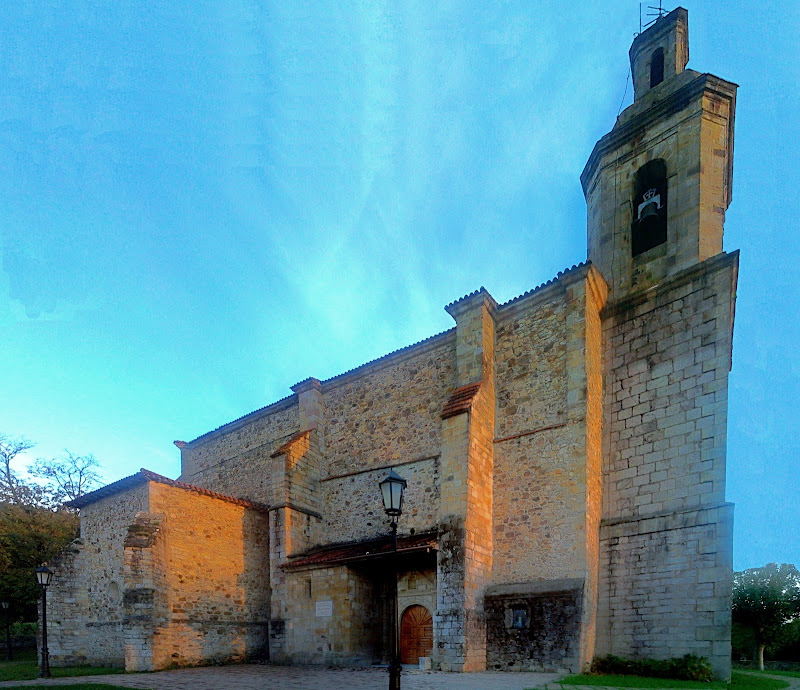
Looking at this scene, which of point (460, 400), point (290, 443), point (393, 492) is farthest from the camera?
point (290, 443)

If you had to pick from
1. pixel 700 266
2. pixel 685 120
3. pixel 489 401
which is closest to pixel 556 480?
pixel 489 401

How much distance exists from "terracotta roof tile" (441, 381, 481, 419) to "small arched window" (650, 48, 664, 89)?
379 inches

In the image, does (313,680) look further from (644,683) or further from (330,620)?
(644,683)

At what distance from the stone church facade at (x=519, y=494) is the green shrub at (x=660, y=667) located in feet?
0.80

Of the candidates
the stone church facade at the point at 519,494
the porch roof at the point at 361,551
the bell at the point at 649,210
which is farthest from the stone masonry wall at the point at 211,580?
the bell at the point at 649,210

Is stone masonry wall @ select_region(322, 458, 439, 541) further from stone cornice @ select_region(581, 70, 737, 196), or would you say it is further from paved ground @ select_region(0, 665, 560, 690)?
stone cornice @ select_region(581, 70, 737, 196)

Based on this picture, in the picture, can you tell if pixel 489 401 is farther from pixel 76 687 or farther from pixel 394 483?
pixel 76 687

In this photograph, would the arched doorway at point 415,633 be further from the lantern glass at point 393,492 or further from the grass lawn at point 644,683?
the lantern glass at point 393,492

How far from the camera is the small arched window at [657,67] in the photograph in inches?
568

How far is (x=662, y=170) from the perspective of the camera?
43.6 ft

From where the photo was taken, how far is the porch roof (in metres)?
12.5

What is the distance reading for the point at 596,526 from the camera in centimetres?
1172

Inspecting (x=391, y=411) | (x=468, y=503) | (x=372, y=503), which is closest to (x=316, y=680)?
(x=468, y=503)

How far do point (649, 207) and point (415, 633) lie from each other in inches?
472
